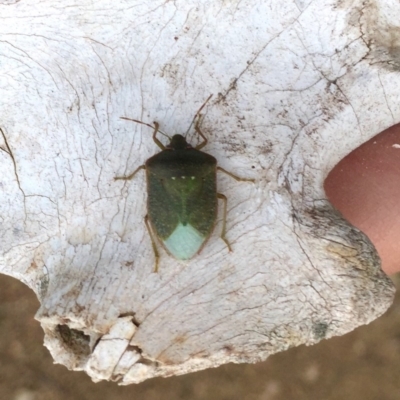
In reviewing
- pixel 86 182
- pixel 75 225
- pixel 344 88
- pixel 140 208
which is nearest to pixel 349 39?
pixel 344 88

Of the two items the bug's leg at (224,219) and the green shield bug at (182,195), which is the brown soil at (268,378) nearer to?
the green shield bug at (182,195)

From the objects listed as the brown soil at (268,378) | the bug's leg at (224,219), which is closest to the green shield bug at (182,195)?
the bug's leg at (224,219)

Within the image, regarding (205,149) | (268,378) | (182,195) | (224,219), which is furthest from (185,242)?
(268,378)

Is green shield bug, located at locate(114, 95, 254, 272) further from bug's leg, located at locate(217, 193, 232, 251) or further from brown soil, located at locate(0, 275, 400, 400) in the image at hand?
brown soil, located at locate(0, 275, 400, 400)

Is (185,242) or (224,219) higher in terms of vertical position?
(224,219)

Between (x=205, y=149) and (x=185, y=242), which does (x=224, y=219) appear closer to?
(x=185, y=242)

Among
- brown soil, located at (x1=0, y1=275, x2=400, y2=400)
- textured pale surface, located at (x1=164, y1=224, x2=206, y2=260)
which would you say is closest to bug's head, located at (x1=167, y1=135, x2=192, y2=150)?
textured pale surface, located at (x1=164, y1=224, x2=206, y2=260)
